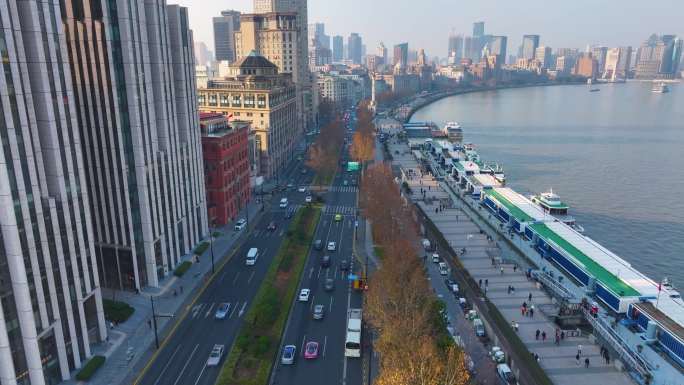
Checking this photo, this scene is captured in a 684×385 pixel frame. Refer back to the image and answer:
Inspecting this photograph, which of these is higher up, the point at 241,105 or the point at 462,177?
the point at 241,105

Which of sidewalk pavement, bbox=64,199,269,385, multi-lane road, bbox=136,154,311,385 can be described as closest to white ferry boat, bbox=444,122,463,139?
multi-lane road, bbox=136,154,311,385

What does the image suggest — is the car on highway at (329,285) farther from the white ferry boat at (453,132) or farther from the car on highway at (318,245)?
the white ferry boat at (453,132)

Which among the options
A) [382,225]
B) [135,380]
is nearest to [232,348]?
[135,380]

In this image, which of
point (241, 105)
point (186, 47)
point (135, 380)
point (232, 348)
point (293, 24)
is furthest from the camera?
point (293, 24)

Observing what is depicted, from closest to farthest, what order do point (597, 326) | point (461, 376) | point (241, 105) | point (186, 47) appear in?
1. point (461, 376)
2. point (597, 326)
3. point (186, 47)
4. point (241, 105)

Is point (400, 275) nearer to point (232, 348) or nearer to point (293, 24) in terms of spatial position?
point (232, 348)

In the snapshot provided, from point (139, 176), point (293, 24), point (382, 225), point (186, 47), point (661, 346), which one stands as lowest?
point (661, 346)
